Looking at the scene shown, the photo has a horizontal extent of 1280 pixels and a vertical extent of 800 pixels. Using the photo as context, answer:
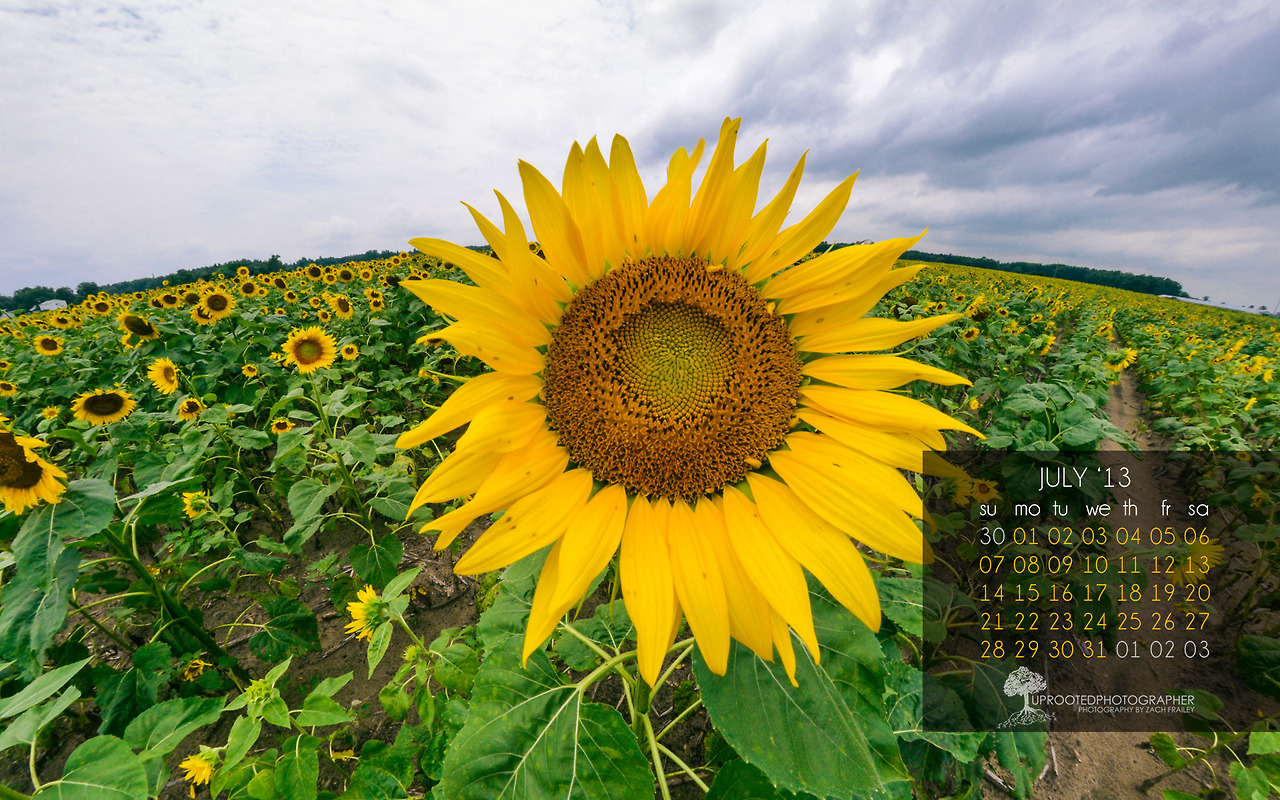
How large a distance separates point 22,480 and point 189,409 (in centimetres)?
197

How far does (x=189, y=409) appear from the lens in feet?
11.5

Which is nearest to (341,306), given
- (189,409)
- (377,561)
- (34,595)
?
(189,409)

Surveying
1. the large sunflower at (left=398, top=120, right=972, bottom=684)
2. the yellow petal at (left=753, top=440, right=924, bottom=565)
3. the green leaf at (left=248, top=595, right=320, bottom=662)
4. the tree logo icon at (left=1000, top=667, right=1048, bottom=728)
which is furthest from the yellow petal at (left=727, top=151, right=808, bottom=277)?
the green leaf at (left=248, top=595, right=320, bottom=662)

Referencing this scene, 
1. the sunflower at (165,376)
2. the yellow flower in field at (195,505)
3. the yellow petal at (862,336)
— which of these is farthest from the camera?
the sunflower at (165,376)

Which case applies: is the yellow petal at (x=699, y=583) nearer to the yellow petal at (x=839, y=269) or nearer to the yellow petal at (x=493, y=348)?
the yellow petal at (x=493, y=348)

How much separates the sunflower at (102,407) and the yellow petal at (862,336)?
198 inches

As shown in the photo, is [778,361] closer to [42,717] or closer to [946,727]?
[946,727]

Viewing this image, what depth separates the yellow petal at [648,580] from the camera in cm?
100

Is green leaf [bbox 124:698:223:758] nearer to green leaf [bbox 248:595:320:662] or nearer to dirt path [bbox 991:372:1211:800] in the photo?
green leaf [bbox 248:595:320:662]

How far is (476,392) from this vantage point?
3.59 ft

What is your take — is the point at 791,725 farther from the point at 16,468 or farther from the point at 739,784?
the point at 16,468

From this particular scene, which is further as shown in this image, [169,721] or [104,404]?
[104,404]

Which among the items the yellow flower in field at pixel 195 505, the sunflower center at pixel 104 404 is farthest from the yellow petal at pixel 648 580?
the sunflower center at pixel 104 404

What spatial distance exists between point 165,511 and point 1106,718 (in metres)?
5.19
